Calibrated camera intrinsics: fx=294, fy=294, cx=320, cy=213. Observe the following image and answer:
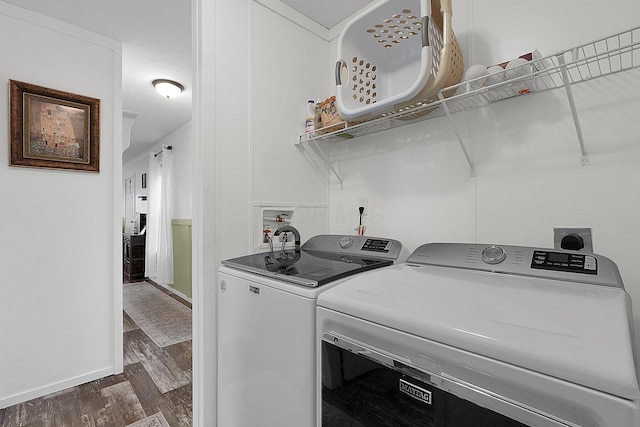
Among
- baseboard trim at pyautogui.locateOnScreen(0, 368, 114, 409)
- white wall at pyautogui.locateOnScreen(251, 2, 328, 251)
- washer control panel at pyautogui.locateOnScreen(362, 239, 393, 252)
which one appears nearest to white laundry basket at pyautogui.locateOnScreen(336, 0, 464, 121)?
white wall at pyautogui.locateOnScreen(251, 2, 328, 251)

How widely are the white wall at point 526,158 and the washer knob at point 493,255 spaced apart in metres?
0.20

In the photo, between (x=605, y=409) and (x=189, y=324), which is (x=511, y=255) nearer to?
(x=605, y=409)

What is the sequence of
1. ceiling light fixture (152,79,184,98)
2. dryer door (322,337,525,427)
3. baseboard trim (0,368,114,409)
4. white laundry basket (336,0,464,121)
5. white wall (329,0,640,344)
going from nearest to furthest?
dryer door (322,337,525,427)
white wall (329,0,640,344)
white laundry basket (336,0,464,121)
baseboard trim (0,368,114,409)
ceiling light fixture (152,79,184,98)

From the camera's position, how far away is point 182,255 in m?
4.46

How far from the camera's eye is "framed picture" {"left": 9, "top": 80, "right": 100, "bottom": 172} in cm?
190

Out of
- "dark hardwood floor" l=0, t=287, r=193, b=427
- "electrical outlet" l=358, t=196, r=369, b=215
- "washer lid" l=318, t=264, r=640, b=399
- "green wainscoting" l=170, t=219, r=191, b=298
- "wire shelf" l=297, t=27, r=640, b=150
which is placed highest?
"wire shelf" l=297, t=27, r=640, b=150

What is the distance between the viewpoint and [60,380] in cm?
202

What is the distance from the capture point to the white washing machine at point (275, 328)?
2.98ft

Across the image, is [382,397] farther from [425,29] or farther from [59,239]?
[59,239]

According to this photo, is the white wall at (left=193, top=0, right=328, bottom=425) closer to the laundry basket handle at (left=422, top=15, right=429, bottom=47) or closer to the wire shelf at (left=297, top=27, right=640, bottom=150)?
the wire shelf at (left=297, top=27, right=640, bottom=150)

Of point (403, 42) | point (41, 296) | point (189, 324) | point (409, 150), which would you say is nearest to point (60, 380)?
point (41, 296)

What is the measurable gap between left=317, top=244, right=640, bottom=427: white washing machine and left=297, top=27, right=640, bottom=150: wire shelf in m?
0.56

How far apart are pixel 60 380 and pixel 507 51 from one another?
10.6 ft

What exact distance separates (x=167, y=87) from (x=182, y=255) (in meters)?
2.49
